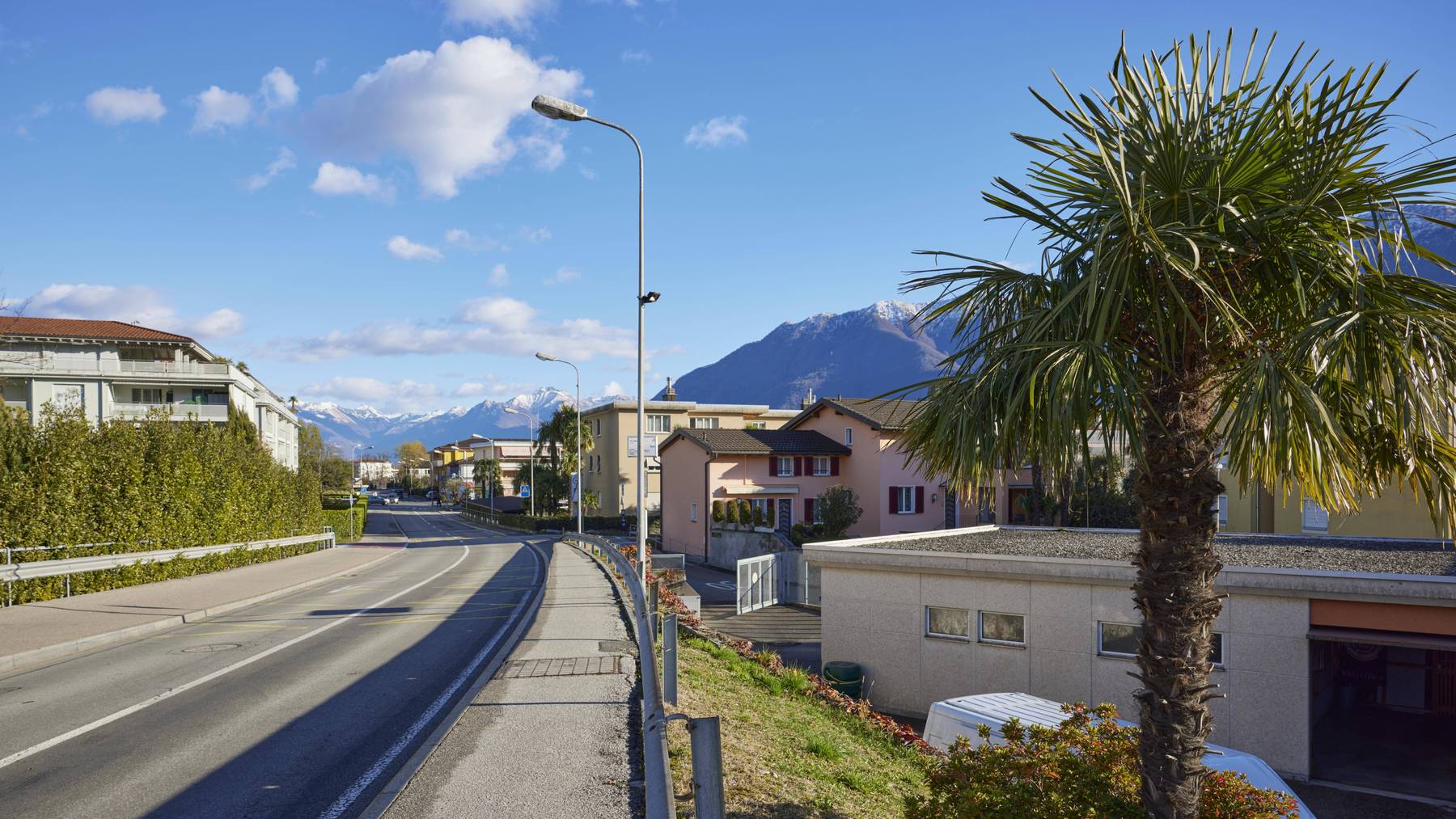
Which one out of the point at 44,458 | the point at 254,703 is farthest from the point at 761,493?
the point at 254,703

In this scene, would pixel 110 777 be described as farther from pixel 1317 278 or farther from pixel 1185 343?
pixel 1317 278

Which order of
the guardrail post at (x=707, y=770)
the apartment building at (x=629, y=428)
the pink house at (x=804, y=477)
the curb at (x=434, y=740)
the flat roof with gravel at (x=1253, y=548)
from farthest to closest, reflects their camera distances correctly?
1. the apartment building at (x=629, y=428)
2. the pink house at (x=804, y=477)
3. the flat roof with gravel at (x=1253, y=548)
4. the curb at (x=434, y=740)
5. the guardrail post at (x=707, y=770)

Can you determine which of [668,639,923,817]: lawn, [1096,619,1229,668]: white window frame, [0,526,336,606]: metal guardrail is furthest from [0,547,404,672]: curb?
[1096,619,1229,668]: white window frame

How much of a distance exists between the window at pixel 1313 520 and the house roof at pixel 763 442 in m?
26.0

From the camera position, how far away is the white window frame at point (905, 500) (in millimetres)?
49688

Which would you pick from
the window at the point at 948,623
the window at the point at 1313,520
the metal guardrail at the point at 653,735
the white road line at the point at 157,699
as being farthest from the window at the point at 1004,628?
the window at the point at 1313,520

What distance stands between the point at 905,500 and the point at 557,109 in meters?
38.7

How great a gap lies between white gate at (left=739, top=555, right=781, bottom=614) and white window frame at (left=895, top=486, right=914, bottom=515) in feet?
56.1

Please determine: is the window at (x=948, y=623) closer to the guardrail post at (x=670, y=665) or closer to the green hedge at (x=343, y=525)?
the guardrail post at (x=670, y=665)

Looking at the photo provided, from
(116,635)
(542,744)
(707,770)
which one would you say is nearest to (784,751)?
(542,744)

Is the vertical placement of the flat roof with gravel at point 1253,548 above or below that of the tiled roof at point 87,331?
below

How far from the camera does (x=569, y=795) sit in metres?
6.21

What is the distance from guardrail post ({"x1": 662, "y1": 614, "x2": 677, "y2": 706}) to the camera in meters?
6.98

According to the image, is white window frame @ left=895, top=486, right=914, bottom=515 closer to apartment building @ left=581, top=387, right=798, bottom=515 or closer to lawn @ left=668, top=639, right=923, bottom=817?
apartment building @ left=581, top=387, right=798, bottom=515
